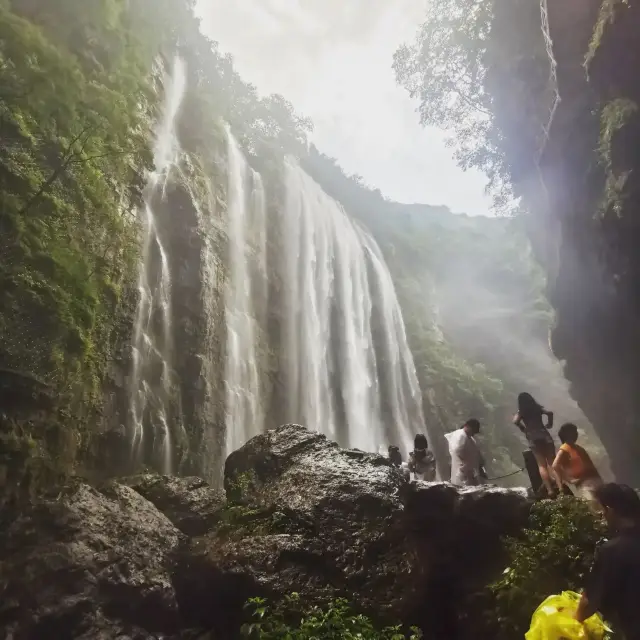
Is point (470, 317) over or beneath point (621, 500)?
over

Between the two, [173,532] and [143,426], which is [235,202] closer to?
[143,426]

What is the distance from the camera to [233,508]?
21.8 feet

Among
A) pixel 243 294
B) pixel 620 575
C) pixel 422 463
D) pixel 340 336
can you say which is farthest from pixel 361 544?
pixel 340 336

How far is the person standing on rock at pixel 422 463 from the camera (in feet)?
29.1

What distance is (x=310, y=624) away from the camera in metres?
4.45

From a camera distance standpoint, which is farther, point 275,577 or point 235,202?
point 235,202

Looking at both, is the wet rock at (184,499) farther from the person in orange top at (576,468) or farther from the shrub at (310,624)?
the person in orange top at (576,468)

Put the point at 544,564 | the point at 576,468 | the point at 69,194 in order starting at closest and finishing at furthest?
the point at 544,564, the point at 576,468, the point at 69,194

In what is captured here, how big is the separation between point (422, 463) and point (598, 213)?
7.52 m

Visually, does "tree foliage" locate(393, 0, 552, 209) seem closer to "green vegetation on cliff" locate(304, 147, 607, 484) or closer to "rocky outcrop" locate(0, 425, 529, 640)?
"green vegetation on cliff" locate(304, 147, 607, 484)

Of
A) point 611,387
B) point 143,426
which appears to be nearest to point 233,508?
point 143,426

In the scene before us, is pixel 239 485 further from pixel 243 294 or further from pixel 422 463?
pixel 243 294

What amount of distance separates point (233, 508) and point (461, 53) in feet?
74.6

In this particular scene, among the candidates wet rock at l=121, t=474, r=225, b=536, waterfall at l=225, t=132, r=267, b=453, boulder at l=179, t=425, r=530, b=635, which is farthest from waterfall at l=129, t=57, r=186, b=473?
boulder at l=179, t=425, r=530, b=635
